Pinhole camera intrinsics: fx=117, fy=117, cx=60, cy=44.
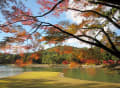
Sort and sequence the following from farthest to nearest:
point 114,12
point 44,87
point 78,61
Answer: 1. point 44,87
2. point 78,61
3. point 114,12

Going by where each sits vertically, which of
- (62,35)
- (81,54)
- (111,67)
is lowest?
(111,67)

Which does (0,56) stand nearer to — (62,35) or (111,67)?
(62,35)

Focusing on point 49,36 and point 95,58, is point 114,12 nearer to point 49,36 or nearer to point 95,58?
point 95,58

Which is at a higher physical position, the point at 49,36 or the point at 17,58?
the point at 49,36

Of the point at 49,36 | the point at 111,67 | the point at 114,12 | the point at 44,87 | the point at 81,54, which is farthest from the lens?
the point at 44,87

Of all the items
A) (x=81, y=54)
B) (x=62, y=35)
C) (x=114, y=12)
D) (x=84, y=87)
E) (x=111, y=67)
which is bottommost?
(x=84, y=87)

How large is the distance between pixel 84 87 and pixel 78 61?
3385 mm

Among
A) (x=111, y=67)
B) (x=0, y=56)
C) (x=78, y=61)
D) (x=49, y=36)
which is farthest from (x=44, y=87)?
(x=111, y=67)

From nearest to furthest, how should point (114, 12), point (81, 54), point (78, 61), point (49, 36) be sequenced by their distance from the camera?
point (49, 36) < point (114, 12) < point (81, 54) < point (78, 61)

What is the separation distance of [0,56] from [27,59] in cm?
112

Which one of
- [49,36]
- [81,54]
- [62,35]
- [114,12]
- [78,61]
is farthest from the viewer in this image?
[78,61]

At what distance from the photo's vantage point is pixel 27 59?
4.93 meters

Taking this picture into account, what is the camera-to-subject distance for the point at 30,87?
799 centimetres

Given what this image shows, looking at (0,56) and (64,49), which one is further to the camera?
(64,49)
